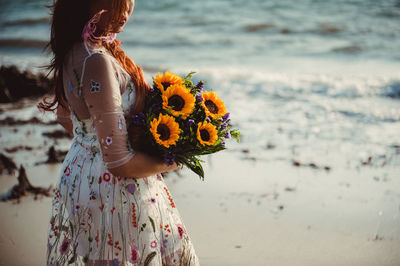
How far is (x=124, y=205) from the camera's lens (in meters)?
1.95

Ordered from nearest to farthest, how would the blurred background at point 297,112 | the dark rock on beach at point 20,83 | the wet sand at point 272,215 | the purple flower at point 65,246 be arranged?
the purple flower at point 65,246, the wet sand at point 272,215, the blurred background at point 297,112, the dark rock on beach at point 20,83

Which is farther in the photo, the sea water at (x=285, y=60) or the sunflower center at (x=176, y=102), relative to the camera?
the sea water at (x=285, y=60)

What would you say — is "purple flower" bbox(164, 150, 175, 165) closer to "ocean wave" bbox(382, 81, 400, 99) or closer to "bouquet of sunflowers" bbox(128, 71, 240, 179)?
"bouquet of sunflowers" bbox(128, 71, 240, 179)

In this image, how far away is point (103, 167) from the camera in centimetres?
196

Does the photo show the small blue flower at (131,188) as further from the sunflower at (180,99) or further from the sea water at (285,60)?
the sea water at (285,60)

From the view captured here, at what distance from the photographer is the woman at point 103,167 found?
1739 millimetres

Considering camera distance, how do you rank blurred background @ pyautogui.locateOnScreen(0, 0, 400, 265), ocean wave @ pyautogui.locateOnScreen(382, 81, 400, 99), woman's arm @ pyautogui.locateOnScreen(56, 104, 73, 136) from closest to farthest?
woman's arm @ pyautogui.locateOnScreen(56, 104, 73, 136) < blurred background @ pyautogui.locateOnScreen(0, 0, 400, 265) < ocean wave @ pyautogui.locateOnScreen(382, 81, 400, 99)

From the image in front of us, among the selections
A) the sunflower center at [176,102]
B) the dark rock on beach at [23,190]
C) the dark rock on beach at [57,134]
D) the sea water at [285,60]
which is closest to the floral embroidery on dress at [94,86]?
the sunflower center at [176,102]

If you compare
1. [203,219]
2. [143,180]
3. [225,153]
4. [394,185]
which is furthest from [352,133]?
[143,180]

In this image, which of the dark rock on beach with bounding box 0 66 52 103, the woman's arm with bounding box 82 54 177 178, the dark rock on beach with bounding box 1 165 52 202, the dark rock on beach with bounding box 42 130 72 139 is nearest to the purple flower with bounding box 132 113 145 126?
the woman's arm with bounding box 82 54 177 178

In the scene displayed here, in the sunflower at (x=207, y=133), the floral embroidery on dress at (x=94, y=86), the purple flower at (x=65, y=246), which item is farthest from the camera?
the purple flower at (x=65, y=246)

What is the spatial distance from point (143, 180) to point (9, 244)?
243 cm

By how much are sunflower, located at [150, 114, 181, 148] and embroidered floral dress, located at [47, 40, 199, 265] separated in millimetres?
154

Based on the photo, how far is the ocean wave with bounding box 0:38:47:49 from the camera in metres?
17.0
